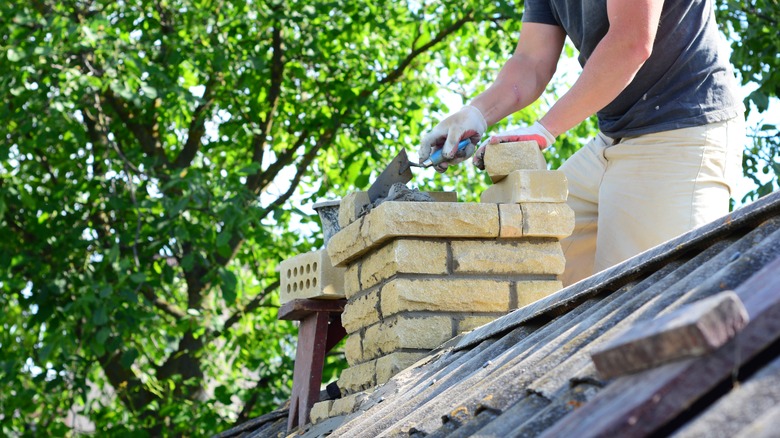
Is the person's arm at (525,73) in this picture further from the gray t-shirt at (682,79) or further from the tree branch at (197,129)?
the tree branch at (197,129)

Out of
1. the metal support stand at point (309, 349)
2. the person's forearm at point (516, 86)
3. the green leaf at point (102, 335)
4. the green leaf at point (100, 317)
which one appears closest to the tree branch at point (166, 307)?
the green leaf at point (102, 335)

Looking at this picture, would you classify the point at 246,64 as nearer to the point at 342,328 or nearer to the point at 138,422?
the point at 138,422

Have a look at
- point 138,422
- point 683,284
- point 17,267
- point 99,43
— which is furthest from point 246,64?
point 683,284

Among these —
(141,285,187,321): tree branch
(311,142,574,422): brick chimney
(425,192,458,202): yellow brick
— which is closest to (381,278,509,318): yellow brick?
(311,142,574,422): brick chimney

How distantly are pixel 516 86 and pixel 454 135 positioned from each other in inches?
21.3

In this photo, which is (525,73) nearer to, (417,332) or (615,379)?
(417,332)

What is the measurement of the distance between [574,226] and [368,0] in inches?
251

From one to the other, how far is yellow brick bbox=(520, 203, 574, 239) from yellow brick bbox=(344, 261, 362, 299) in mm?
688

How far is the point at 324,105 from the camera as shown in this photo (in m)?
10.7

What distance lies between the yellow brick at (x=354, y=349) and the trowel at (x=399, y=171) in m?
0.52

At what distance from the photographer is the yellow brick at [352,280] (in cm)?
389

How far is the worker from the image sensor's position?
3.32 metres

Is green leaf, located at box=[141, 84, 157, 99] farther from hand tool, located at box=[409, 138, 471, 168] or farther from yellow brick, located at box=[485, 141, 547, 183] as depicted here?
yellow brick, located at box=[485, 141, 547, 183]

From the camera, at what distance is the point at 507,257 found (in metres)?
3.51
